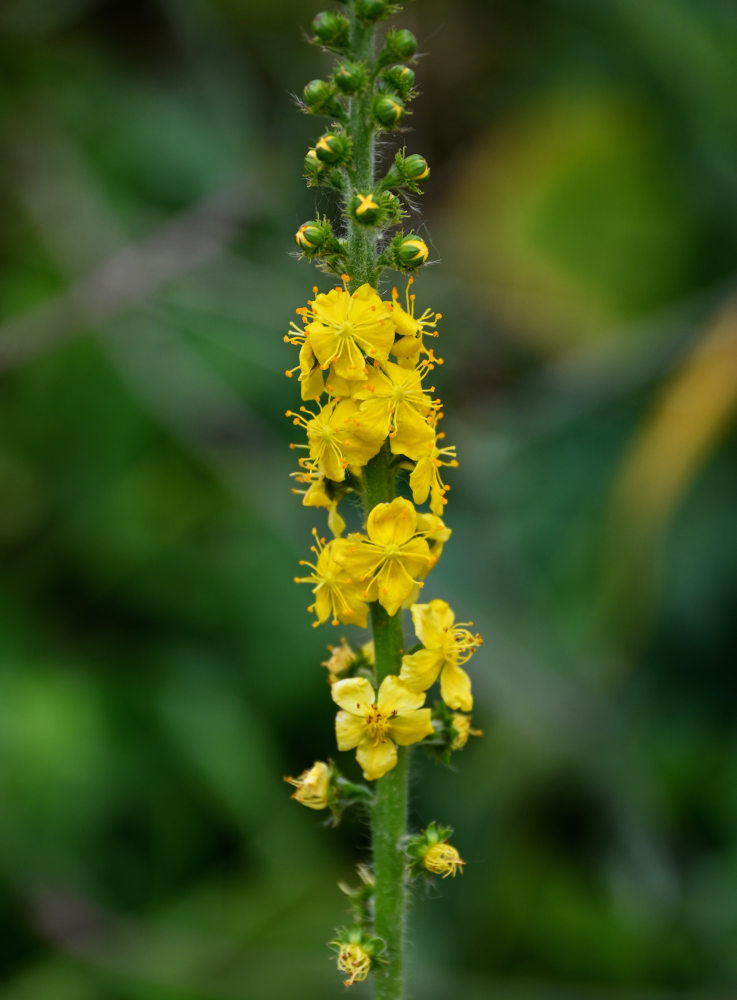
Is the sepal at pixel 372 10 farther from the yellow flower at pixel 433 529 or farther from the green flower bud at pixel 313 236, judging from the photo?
the yellow flower at pixel 433 529

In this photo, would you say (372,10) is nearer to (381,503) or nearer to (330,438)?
(330,438)

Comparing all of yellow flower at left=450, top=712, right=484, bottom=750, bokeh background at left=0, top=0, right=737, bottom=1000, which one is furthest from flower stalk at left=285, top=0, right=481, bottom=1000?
bokeh background at left=0, top=0, right=737, bottom=1000

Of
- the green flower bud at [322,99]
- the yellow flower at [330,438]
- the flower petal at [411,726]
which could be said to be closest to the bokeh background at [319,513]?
the flower petal at [411,726]

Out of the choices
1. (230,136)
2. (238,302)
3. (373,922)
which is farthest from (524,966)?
(230,136)

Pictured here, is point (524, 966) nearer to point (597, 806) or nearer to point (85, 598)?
point (597, 806)

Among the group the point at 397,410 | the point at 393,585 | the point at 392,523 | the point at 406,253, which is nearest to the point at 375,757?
the point at 393,585

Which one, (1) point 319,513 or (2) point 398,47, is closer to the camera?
(2) point 398,47
